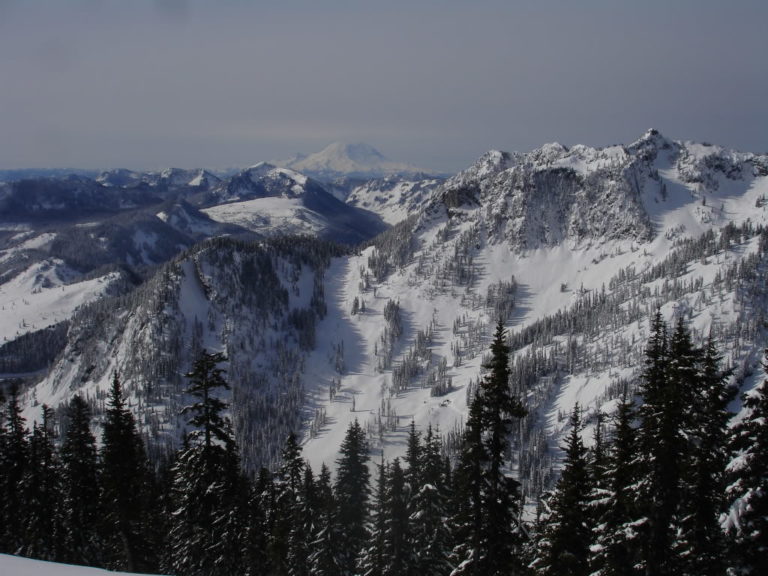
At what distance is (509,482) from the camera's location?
2848 centimetres

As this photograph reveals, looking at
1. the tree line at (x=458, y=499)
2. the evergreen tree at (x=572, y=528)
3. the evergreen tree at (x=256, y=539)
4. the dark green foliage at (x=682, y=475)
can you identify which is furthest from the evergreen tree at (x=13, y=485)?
the dark green foliage at (x=682, y=475)

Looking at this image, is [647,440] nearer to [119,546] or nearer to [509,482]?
[509,482]

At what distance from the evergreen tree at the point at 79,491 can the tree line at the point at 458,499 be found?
5.4 inches

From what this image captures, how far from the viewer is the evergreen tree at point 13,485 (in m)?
47.5

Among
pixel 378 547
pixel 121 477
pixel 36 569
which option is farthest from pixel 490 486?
pixel 378 547

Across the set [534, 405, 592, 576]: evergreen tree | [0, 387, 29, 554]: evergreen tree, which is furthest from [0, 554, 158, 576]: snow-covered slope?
[0, 387, 29, 554]: evergreen tree

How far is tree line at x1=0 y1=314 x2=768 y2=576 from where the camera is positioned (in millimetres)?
24391

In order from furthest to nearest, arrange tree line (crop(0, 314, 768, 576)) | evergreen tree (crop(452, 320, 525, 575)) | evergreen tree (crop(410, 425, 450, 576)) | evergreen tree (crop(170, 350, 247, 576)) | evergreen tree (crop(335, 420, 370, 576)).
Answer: evergreen tree (crop(335, 420, 370, 576)) < evergreen tree (crop(410, 425, 450, 576)) < evergreen tree (crop(170, 350, 247, 576)) < evergreen tree (crop(452, 320, 525, 575)) < tree line (crop(0, 314, 768, 576))

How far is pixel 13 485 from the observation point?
47906mm

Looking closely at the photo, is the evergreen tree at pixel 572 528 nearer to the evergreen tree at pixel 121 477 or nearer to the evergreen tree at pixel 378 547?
the evergreen tree at pixel 378 547

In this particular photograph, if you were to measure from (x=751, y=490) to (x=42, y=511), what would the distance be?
52817 millimetres

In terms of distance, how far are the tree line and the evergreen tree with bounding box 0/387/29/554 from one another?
14 centimetres

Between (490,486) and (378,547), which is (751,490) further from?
(378,547)

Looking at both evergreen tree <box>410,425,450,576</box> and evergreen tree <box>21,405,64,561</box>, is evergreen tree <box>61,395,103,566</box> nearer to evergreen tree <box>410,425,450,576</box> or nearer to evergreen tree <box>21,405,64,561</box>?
evergreen tree <box>21,405,64,561</box>
